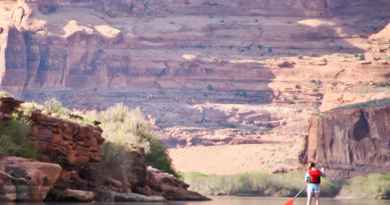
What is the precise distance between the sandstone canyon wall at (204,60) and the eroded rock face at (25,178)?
264ft

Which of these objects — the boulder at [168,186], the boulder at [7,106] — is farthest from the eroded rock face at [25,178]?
the boulder at [168,186]

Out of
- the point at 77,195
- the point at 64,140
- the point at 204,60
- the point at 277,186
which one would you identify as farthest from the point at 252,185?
the point at 204,60

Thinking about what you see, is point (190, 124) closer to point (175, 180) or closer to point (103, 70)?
point (103, 70)

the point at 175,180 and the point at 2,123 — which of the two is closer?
the point at 2,123

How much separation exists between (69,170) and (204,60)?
94630mm

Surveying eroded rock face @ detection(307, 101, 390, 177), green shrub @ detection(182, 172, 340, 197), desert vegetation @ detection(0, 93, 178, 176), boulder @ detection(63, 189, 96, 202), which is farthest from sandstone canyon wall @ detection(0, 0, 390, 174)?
boulder @ detection(63, 189, 96, 202)

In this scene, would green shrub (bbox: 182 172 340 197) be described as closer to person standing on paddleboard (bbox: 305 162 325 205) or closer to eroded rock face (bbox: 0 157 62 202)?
eroded rock face (bbox: 0 157 62 202)

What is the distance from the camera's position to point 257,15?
577ft

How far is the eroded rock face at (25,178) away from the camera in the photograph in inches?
2623

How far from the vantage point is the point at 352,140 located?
427 ft

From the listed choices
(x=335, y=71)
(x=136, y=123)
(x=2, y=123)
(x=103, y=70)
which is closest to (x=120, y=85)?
(x=103, y=70)

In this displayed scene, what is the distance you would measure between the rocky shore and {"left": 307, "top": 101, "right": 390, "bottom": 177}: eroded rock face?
48754 millimetres

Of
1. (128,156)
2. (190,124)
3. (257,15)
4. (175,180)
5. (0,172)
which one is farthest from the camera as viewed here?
(257,15)

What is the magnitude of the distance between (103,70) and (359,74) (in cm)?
2048
